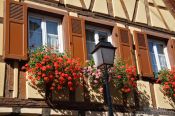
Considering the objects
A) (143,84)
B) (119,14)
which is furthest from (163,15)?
(143,84)

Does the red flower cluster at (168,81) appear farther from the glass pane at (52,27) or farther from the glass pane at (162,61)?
the glass pane at (52,27)

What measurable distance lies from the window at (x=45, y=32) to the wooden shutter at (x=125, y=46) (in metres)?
1.53

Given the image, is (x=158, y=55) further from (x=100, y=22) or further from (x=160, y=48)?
(x=100, y=22)

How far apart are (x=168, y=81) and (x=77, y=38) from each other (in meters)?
2.55

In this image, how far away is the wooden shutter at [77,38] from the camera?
7672 millimetres

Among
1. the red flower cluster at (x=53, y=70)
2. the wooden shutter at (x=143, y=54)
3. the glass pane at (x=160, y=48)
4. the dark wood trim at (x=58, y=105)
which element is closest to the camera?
the dark wood trim at (x=58, y=105)

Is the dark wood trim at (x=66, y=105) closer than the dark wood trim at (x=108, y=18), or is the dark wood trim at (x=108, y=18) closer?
the dark wood trim at (x=66, y=105)

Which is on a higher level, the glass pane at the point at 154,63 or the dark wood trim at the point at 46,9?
the dark wood trim at the point at 46,9

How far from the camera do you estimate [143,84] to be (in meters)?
8.34

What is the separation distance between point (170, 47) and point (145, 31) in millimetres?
892

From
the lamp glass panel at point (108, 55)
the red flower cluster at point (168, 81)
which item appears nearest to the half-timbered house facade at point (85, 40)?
the red flower cluster at point (168, 81)

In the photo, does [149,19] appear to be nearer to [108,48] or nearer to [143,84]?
[143,84]

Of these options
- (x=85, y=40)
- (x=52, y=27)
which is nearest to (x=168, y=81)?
(x=85, y=40)

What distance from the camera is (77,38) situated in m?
7.87
